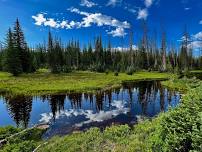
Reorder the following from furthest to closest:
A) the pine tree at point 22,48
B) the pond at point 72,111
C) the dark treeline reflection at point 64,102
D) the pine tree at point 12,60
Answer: the pine tree at point 22,48 < the pine tree at point 12,60 < the dark treeline reflection at point 64,102 < the pond at point 72,111

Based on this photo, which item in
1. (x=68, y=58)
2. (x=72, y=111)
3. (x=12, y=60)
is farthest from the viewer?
(x=68, y=58)

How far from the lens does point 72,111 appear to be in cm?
3175

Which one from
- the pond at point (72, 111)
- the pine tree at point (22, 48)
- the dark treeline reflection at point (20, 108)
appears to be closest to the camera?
the pond at point (72, 111)

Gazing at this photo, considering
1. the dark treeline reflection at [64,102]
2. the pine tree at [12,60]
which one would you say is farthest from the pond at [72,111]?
the pine tree at [12,60]

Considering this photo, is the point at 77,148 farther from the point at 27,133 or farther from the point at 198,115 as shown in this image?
the point at 198,115

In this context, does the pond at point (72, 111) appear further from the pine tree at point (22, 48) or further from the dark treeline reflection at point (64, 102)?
the pine tree at point (22, 48)

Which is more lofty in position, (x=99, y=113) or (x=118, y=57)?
(x=118, y=57)

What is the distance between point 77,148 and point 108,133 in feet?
7.75

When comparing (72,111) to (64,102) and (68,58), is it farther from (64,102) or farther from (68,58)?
(68,58)

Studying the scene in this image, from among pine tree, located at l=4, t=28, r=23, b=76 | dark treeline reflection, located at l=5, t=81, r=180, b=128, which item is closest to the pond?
dark treeline reflection, located at l=5, t=81, r=180, b=128

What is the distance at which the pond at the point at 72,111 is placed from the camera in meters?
A: 25.2

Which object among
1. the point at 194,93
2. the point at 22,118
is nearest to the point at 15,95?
the point at 22,118

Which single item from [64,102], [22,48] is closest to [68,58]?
[22,48]

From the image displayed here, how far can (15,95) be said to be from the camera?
43.4 metres
